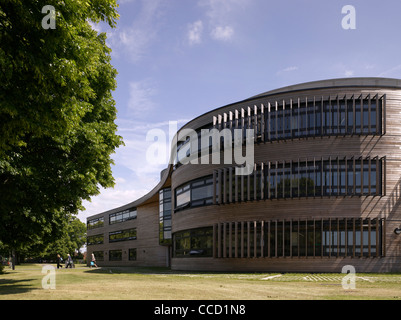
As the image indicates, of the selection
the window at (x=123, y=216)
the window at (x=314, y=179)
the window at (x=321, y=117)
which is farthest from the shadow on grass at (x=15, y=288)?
the window at (x=123, y=216)

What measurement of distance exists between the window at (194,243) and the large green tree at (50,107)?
1564 centimetres

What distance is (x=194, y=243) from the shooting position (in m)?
33.8

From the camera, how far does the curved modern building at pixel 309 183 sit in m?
26.6

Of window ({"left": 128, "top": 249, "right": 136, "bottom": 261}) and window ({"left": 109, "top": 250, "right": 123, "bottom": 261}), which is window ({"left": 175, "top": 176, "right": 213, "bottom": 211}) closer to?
window ({"left": 128, "top": 249, "right": 136, "bottom": 261})

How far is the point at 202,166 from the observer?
33281 mm

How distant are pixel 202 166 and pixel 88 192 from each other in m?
17.3

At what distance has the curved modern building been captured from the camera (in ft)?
87.2

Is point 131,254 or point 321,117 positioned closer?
point 321,117

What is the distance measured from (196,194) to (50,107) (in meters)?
23.7

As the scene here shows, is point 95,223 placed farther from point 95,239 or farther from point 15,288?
point 15,288

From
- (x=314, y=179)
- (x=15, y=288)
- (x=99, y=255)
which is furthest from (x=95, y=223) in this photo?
(x=15, y=288)
